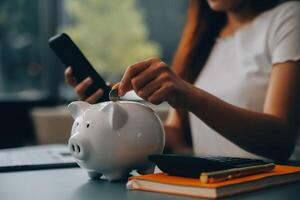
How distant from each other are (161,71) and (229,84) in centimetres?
71

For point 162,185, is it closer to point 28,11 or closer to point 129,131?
point 129,131

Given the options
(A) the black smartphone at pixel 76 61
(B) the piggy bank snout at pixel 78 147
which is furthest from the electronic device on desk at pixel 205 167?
(A) the black smartphone at pixel 76 61

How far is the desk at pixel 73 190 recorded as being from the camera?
2.53 feet

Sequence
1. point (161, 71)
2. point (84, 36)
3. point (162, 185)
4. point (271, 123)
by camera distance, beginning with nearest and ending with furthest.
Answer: point (162, 185), point (161, 71), point (271, 123), point (84, 36)

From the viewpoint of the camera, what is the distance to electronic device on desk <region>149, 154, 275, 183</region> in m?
0.76

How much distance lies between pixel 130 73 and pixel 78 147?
15cm

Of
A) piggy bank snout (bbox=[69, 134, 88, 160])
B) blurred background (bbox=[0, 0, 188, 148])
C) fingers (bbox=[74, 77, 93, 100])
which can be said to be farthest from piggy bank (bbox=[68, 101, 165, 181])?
blurred background (bbox=[0, 0, 188, 148])

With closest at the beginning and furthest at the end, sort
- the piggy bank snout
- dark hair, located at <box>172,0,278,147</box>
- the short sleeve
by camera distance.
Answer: the piggy bank snout, the short sleeve, dark hair, located at <box>172,0,278,147</box>

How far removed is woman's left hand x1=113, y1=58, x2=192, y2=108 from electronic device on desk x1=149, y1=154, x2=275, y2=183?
0.38 feet

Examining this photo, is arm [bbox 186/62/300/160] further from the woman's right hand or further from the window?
the window

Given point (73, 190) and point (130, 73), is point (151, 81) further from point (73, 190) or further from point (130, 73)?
point (73, 190)

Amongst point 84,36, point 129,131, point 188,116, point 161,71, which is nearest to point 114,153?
point 129,131

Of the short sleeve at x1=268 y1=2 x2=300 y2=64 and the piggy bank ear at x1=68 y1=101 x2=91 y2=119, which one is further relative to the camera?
the short sleeve at x1=268 y1=2 x2=300 y2=64

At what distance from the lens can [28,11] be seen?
3348mm
